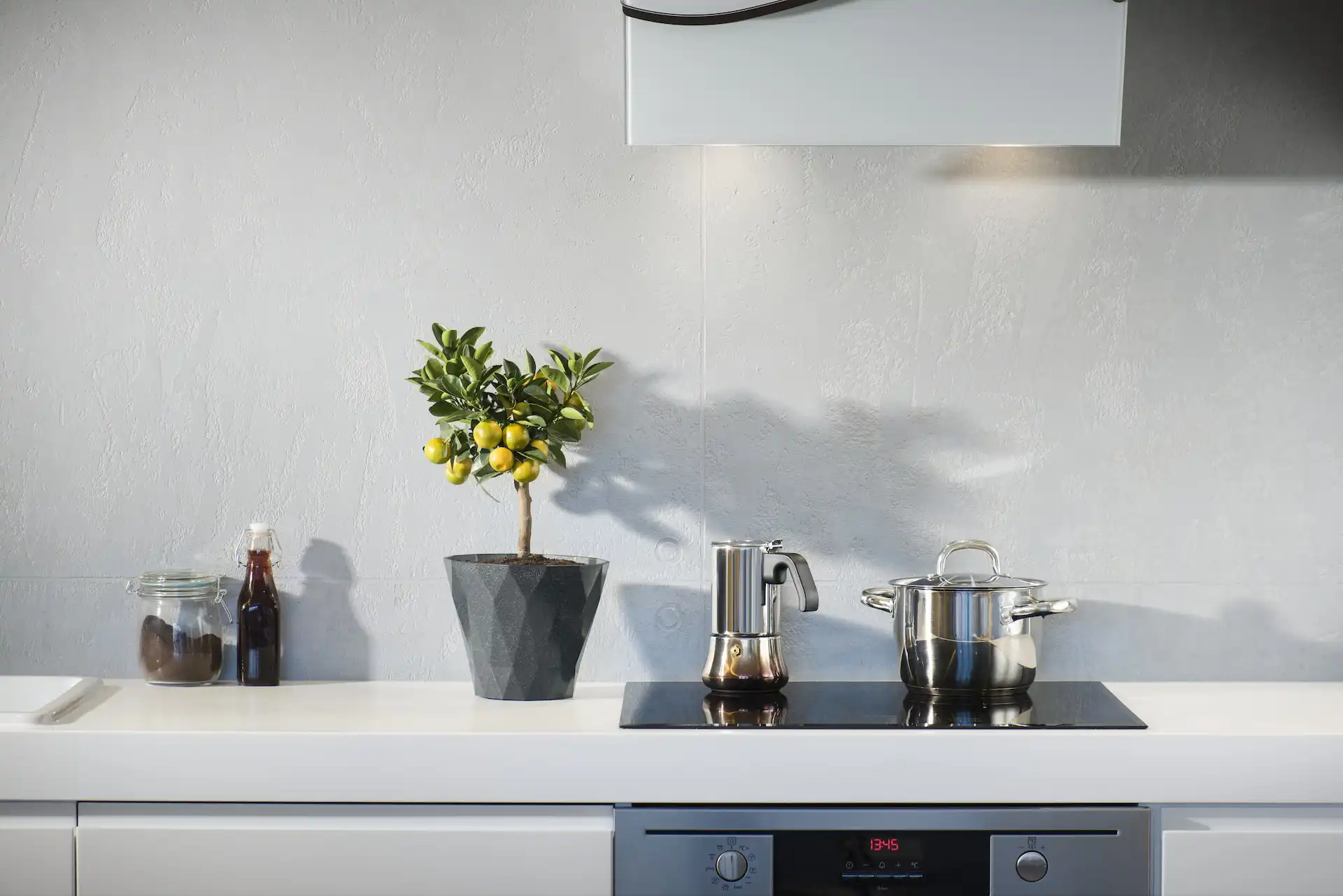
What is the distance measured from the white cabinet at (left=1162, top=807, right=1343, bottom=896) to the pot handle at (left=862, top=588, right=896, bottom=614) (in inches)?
16.9

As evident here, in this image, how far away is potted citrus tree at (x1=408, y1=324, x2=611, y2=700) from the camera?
1583 mm

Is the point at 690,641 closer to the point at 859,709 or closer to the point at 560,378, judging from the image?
the point at 859,709

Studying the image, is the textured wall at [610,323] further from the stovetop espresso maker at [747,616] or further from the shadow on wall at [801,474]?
the stovetop espresso maker at [747,616]

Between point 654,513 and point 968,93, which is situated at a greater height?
point 968,93

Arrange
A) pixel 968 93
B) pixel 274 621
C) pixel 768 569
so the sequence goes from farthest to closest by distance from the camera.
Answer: pixel 274 621
pixel 768 569
pixel 968 93

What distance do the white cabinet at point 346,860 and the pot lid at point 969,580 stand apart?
1.80ft

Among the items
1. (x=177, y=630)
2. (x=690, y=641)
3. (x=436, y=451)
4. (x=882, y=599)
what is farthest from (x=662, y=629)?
(x=177, y=630)

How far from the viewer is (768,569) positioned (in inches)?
62.8

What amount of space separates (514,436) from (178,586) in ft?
1.80

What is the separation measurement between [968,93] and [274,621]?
120 centimetres

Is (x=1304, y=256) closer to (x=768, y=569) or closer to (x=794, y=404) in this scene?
(x=794, y=404)

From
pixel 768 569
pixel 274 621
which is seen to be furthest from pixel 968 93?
pixel 274 621

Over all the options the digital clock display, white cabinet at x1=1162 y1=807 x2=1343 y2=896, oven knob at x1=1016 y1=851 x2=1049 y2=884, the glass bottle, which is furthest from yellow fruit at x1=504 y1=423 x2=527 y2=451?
white cabinet at x1=1162 y1=807 x2=1343 y2=896

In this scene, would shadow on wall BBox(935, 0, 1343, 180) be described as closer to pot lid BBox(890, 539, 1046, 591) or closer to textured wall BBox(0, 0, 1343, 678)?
textured wall BBox(0, 0, 1343, 678)
